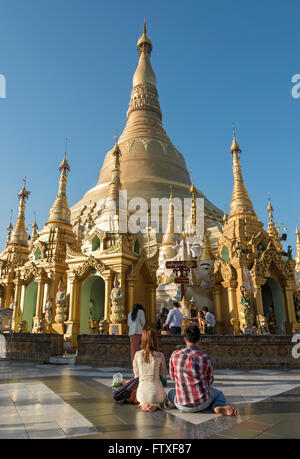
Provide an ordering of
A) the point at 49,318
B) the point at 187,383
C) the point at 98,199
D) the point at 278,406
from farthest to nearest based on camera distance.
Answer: the point at 98,199 < the point at 49,318 < the point at 278,406 < the point at 187,383

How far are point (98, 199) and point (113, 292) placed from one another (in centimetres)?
2441

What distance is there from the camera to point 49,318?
594 inches

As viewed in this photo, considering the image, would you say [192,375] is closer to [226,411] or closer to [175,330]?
[226,411]

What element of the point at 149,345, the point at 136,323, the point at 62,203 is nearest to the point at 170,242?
the point at 62,203

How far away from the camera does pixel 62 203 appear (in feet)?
70.6

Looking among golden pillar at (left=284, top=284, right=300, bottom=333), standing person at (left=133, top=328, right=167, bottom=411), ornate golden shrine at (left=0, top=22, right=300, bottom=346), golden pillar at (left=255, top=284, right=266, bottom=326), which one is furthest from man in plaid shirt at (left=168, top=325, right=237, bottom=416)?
golden pillar at (left=284, top=284, right=300, bottom=333)

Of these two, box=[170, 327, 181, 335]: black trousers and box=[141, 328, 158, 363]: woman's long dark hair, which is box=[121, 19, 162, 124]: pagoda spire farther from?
box=[141, 328, 158, 363]: woman's long dark hair

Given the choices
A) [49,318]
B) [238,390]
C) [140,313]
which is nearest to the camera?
[238,390]

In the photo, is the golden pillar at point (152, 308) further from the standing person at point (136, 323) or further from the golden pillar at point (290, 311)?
the standing person at point (136, 323)

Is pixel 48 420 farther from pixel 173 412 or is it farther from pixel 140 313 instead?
pixel 140 313

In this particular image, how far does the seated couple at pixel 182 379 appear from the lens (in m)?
3.86

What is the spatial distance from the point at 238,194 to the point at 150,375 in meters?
17.1

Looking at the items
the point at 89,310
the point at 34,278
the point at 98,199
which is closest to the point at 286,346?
the point at 89,310

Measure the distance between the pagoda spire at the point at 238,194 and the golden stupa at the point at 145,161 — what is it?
1307cm
